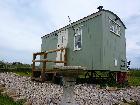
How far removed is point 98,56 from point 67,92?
9.52 m

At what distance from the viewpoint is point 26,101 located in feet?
29.3

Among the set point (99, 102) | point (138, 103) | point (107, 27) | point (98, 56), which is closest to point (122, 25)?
point (107, 27)

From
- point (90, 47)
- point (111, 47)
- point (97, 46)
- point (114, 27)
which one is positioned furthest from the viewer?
point (114, 27)

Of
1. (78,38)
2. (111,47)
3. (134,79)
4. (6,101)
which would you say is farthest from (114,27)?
(134,79)

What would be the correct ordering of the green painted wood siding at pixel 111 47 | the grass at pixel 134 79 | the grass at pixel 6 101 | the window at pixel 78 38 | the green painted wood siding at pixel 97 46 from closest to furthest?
the grass at pixel 6 101 < the green painted wood siding at pixel 97 46 < the green painted wood siding at pixel 111 47 < the window at pixel 78 38 < the grass at pixel 134 79

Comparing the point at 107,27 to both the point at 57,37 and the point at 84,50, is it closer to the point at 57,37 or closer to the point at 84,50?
the point at 84,50

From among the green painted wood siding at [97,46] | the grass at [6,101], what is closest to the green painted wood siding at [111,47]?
the green painted wood siding at [97,46]

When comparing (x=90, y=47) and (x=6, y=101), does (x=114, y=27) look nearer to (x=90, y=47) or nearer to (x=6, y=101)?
(x=90, y=47)

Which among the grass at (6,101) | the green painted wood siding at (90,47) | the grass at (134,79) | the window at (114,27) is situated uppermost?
the window at (114,27)

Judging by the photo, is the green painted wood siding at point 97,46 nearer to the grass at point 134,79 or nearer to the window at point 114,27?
the window at point 114,27

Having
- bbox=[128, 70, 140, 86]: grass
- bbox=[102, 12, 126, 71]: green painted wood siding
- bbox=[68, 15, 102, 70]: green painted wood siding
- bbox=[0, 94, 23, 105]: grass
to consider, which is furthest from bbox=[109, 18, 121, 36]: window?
bbox=[0, 94, 23, 105]: grass

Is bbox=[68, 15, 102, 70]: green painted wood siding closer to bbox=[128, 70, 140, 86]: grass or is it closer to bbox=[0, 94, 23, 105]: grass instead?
bbox=[128, 70, 140, 86]: grass

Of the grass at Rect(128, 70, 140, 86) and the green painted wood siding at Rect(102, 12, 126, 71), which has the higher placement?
the green painted wood siding at Rect(102, 12, 126, 71)

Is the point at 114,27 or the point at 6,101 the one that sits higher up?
the point at 114,27
